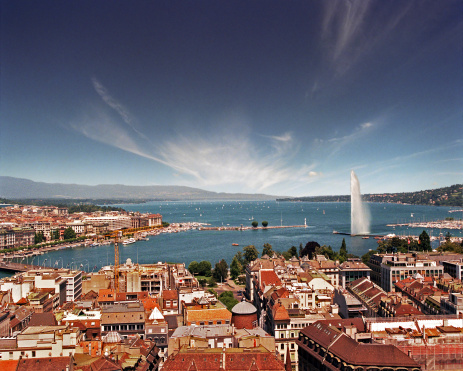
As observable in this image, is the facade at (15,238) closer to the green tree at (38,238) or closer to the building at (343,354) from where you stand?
the green tree at (38,238)

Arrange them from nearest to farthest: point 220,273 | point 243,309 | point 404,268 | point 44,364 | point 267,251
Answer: point 44,364, point 243,309, point 404,268, point 220,273, point 267,251

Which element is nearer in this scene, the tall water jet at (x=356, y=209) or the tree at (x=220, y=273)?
the tree at (x=220, y=273)

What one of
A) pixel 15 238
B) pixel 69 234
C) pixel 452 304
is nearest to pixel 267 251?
pixel 452 304

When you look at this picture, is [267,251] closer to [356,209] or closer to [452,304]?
[452,304]

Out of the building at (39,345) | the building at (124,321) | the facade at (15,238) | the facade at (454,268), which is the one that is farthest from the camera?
the facade at (15,238)

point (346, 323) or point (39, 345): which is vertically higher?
point (39, 345)

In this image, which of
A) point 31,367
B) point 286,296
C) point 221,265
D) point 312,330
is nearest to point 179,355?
point 31,367

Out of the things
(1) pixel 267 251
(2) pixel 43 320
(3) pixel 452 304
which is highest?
(3) pixel 452 304

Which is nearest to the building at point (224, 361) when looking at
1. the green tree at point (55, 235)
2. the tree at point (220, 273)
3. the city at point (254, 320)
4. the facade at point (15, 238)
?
the city at point (254, 320)

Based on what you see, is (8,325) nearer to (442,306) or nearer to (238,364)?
(238,364)

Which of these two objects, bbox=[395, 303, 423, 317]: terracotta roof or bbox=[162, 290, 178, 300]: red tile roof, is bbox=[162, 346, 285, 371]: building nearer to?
bbox=[395, 303, 423, 317]: terracotta roof

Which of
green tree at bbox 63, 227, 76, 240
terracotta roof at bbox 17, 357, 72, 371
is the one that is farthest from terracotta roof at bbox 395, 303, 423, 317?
green tree at bbox 63, 227, 76, 240
